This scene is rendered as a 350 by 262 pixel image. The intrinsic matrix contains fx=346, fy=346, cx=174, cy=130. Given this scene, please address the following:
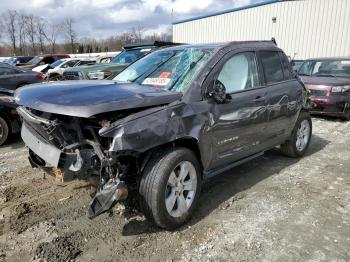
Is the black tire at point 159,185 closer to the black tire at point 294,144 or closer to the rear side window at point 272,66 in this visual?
the rear side window at point 272,66

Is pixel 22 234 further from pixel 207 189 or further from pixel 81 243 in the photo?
pixel 207 189

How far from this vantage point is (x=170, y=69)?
13.3 ft

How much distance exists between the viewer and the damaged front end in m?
2.99

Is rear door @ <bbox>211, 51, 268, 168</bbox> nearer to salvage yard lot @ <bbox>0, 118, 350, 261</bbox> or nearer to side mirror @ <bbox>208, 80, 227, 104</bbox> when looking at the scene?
side mirror @ <bbox>208, 80, 227, 104</bbox>

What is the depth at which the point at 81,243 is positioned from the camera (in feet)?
10.7

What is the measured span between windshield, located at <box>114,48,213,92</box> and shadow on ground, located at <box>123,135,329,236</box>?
55.3 inches

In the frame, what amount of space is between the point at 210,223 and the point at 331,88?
6.61 metres

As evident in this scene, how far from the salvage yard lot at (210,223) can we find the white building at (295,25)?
1523cm

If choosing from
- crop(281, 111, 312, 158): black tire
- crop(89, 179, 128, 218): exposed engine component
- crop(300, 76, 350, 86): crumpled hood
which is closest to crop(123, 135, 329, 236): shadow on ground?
A: crop(281, 111, 312, 158): black tire

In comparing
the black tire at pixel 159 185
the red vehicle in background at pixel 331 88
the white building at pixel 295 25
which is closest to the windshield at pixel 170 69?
the black tire at pixel 159 185

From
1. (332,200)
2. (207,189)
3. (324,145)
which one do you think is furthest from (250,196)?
(324,145)

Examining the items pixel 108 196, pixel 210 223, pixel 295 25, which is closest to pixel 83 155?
pixel 108 196

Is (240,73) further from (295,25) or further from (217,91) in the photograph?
(295,25)

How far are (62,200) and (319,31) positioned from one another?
18.4m
